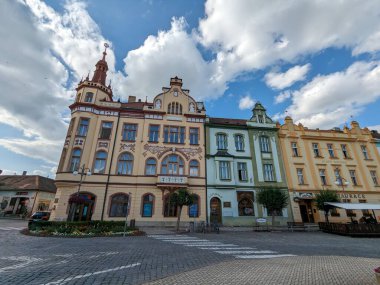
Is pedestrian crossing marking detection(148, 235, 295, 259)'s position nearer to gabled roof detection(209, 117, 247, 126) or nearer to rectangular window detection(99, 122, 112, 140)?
rectangular window detection(99, 122, 112, 140)

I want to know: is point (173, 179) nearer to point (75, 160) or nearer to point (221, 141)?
point (221, 141)

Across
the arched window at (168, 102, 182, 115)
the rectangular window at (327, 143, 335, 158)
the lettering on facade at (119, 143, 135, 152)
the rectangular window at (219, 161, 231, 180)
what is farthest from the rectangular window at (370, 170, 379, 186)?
the lettering on facade at (119, 143, 135, 152)

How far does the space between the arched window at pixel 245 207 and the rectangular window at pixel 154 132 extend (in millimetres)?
13990

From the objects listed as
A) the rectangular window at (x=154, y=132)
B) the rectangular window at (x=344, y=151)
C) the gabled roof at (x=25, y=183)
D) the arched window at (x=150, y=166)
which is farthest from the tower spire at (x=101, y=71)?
the rectangular window at (x=344, y=151)

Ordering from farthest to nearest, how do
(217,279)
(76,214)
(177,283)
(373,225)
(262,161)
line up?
(262,161) → (76,214) → (373,225) → (217,279) → (177,283)

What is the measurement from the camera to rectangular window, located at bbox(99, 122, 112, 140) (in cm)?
2490

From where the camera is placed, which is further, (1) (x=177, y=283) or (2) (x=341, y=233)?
(2) (x=341, y=233)

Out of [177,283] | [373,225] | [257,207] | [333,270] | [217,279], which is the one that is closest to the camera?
[177,283]

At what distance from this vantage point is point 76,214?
21406 millimetres

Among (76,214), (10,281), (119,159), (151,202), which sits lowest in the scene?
(10,281)

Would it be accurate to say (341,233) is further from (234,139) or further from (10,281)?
(10,281)

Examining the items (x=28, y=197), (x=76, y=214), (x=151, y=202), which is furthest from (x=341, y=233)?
(x=28, y=197)

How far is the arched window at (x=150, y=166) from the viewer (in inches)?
949

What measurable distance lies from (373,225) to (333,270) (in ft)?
61.0
